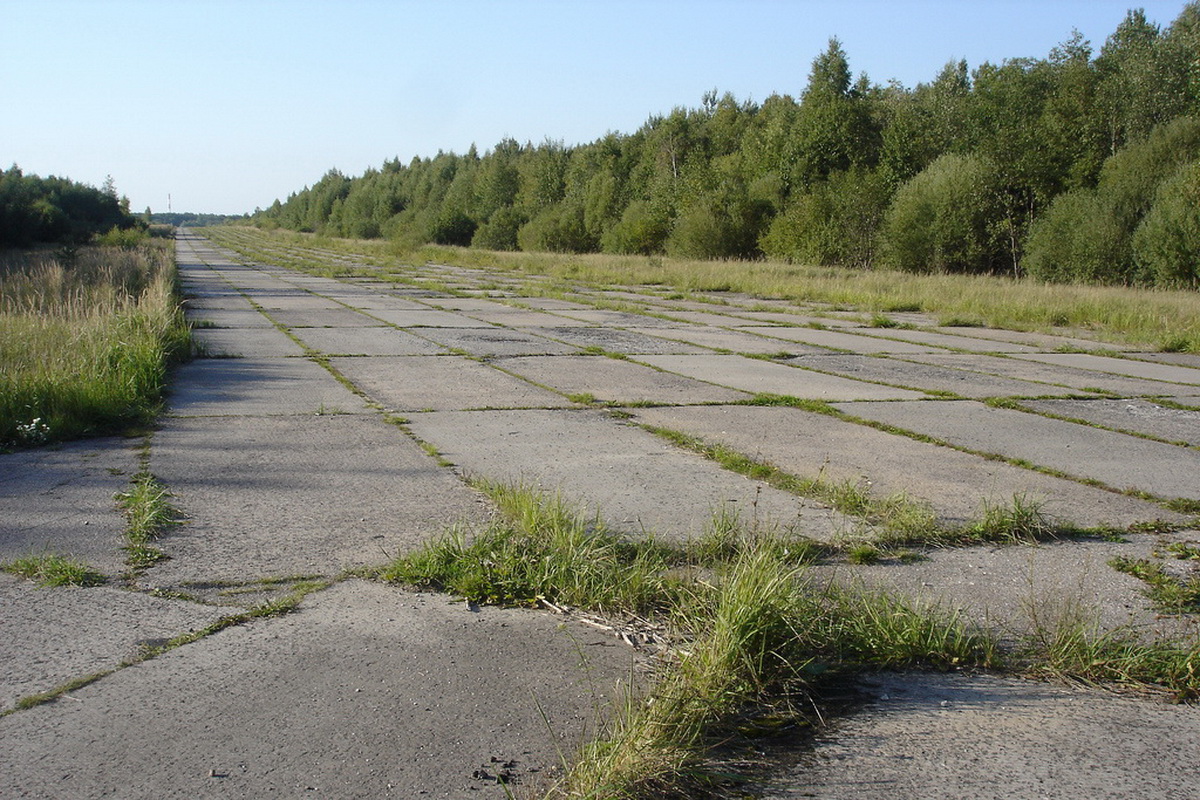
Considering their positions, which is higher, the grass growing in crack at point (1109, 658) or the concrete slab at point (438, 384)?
the concrete slab at point (438, 384)

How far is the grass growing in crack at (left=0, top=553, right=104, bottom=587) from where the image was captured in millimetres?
3629

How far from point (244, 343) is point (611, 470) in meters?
8.29

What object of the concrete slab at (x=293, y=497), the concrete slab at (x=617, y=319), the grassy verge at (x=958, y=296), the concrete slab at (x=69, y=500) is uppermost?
the grassy verge at (x=958, y=296)

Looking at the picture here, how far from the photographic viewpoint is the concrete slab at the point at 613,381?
27.9 feet

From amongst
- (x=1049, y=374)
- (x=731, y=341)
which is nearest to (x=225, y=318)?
(x=731, y=341)

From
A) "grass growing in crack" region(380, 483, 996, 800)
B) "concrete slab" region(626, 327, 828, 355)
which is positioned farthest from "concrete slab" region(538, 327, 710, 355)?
"grass growing in crack" region(380, 483, 996, 800)

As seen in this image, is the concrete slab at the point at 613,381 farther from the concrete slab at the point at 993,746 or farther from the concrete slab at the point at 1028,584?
the concrete slab at the point at 993,746

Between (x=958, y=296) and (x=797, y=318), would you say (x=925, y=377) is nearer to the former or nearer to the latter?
(x=797, y=318)

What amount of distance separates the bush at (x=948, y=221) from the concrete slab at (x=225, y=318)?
1143 inches

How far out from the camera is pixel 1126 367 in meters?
11.6

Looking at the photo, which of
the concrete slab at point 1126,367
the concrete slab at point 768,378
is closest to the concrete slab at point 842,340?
the concrete slab at point 1126,367

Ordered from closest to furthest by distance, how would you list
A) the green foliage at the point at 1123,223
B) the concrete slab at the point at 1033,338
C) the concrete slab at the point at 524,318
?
the concrete slab at the point at 1033,338, the concrete slab at the point at 524,318, the green foliage at the point at 1123,223

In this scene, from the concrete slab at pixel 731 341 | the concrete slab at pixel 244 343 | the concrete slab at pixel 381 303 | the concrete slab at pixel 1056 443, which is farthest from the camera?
the concrete slab at pixel 381 303

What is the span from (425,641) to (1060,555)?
2.86 m
